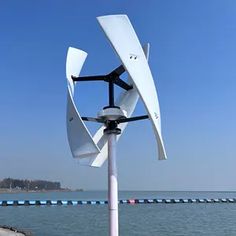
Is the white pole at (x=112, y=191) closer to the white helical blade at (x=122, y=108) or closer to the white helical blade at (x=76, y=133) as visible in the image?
the white helical blade at (x=76, y=133)

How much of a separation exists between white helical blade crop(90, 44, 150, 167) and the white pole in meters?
1.32

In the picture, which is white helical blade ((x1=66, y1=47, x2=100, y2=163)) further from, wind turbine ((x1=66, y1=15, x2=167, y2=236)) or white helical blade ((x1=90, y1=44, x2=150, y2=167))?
white helical blade ((x1=90, y1=44, x2=150, y2=167))

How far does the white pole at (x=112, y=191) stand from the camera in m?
9.84

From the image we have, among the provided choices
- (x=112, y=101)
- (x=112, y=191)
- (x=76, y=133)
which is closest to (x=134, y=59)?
(x=112, y=101)

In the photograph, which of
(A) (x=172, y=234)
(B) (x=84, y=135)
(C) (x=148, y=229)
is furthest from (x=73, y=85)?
(C) (x=148, y=229)

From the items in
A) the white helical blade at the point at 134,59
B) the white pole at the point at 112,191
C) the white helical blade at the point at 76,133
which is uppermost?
the white helical blade at the point at 134,59

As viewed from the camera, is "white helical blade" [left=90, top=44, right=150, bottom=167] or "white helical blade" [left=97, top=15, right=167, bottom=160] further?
"white helical blade" [left=90, top=44, right=150, bottom=167]

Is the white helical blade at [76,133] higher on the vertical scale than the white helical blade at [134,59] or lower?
lower

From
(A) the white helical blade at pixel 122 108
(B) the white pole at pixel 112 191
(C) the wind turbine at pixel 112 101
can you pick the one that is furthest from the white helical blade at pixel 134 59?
(A) the white helical blade at pixel 122 108

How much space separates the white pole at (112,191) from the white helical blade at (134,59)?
122cm

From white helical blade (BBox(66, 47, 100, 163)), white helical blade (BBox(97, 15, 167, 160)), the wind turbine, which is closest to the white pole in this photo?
the wind turbine

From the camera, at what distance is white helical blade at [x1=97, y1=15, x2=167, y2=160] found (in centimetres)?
969

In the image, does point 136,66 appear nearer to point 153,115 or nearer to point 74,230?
point 153,115

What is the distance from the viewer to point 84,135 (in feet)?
31.8
